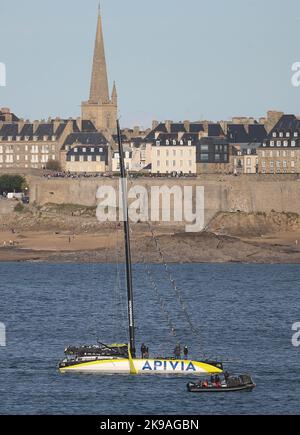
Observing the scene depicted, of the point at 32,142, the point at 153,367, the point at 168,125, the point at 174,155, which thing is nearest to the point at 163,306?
the point at 153,367

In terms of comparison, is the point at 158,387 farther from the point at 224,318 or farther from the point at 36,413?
the point at 224,318

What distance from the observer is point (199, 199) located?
105688mm

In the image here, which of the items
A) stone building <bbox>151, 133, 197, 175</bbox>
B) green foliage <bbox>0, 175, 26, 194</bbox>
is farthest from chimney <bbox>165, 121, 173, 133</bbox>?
green foliage <bbox>0, 175, 26, 194</bbox>

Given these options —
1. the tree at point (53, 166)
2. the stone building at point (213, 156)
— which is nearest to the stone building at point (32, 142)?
the tree at point (53, 166)

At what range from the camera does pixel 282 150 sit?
116 m

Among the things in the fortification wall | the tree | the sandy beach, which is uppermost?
the tree

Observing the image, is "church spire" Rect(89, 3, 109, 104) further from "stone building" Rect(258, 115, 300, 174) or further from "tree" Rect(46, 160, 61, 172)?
"stone building" Rect(258, 115, 300, 174)

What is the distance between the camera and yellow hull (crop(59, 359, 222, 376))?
150ft

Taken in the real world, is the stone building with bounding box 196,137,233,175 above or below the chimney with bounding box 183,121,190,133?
below

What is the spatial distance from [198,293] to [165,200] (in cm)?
3378

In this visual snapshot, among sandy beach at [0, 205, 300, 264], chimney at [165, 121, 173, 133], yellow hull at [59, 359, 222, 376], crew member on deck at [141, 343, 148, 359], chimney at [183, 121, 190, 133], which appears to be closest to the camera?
yellow hull at [59, 359, 222, 376]

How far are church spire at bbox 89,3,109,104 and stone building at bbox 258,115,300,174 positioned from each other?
35.3 meters

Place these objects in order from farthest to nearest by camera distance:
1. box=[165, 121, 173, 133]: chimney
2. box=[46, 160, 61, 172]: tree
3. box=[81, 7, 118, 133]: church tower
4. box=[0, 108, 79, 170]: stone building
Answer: box=[81, 7, 118, 133]: church tower → box=[0, 108, 79, 170]: stone building → box=[46, 160, 61, 172]: tree → box=[165, 121, 173, 133]: chimney
